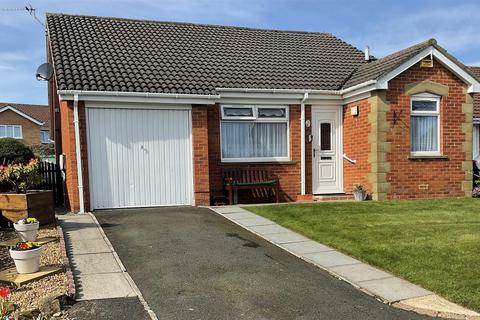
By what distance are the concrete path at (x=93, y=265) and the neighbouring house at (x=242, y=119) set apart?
221cm

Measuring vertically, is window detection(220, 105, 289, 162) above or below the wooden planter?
above

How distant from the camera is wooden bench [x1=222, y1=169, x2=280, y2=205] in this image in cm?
1088

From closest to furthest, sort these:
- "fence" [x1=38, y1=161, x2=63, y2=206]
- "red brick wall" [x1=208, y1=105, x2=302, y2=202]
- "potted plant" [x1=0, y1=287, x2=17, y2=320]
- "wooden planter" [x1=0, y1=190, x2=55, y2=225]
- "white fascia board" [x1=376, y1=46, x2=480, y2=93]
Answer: "potted plant" [x1=0, y1=287, x2=17, y2=320]
"wooden planter" [x1=0, y1=190, x2=55, y2=225]
"white fascia board" [x1=376, y1=46, x2=480, y2=93]
"red brick wall" [x1=208, y1=105, x2=302, y2=202]
"fence" [x1=38, y1=161, x2=63, y2=206]

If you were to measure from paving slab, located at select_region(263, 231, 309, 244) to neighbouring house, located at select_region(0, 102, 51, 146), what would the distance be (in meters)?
42.2

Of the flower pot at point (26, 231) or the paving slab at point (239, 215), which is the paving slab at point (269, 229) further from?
the flower pot at point (26, 231)

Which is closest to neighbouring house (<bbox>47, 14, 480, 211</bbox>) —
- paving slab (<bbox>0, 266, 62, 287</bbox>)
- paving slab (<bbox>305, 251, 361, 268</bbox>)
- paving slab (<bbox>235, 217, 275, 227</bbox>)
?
paving slab (<bbox>235, 217, 275, 227</bbox>)

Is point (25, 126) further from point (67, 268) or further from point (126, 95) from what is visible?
point (67, 268)

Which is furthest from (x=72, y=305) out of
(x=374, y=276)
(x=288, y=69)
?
(x=288, y=69)

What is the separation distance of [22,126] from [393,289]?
46.7 meters

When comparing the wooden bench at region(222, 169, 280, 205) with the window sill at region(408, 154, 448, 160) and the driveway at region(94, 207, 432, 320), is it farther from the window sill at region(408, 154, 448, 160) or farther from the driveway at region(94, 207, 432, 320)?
the window sill at region(408, 154, 448, 160)

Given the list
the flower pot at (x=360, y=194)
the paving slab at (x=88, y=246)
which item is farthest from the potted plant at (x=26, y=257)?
the flower pot at (x=360, y=194)

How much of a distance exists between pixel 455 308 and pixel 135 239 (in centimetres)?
474

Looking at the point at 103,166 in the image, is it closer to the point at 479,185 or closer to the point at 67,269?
the point at 67,269

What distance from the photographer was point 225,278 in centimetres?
519
